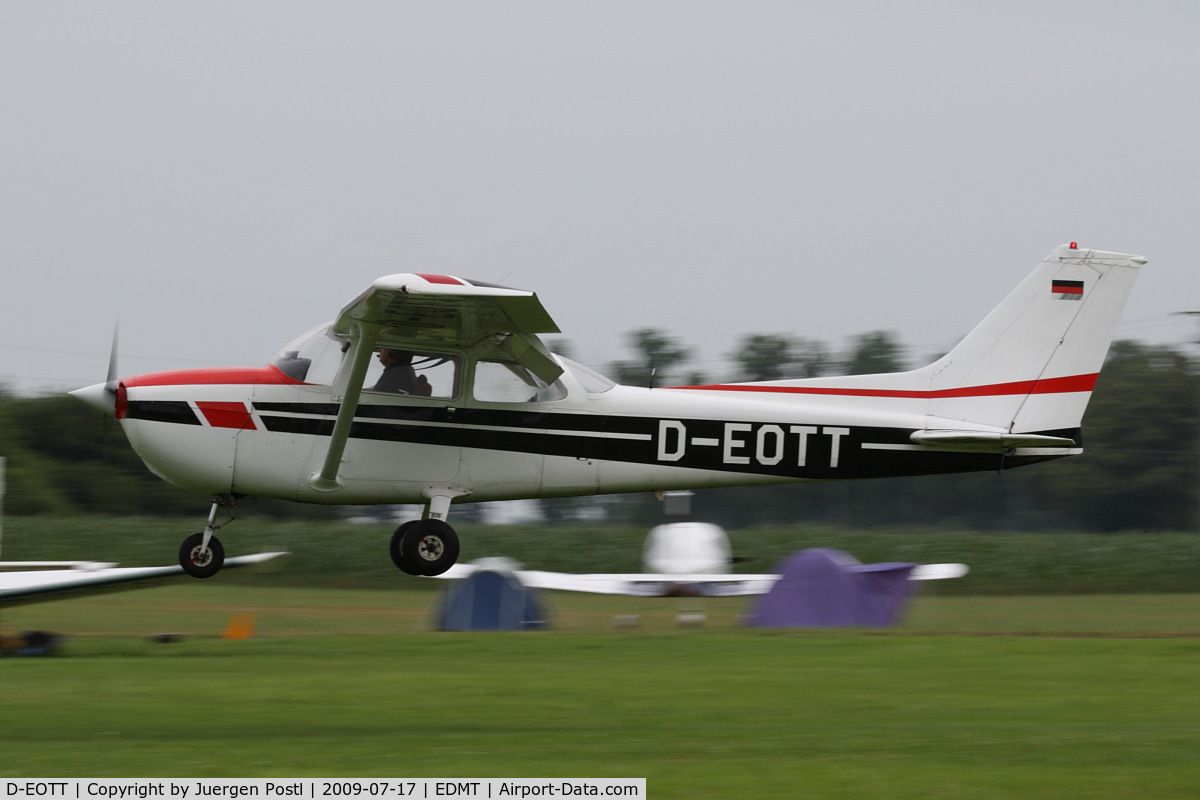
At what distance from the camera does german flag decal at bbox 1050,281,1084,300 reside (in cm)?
1156

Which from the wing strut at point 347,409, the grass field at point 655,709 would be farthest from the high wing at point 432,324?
the grass field at point 655,709

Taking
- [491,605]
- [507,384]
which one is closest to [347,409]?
[507,384]

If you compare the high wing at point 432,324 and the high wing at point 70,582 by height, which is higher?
the high wing at point 432,324

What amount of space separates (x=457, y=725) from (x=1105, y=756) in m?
5.02

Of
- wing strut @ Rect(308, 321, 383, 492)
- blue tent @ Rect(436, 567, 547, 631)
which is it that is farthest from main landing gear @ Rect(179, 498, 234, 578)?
blue tent @ Rect(436, 567, 547, 631)

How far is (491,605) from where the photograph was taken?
19031 mm

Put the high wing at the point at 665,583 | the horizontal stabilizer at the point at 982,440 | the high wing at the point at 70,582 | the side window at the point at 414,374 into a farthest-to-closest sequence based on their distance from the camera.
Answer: the high wing at the point at 665,583 → the high wing at the point at 70,582 → the horizontal stabilizer at the point at 982,440 → the side window at the point at 414,374

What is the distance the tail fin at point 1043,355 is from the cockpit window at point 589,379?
2823mm

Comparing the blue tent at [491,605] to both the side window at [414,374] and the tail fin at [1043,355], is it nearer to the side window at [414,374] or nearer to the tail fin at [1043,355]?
the side window at [414,374]

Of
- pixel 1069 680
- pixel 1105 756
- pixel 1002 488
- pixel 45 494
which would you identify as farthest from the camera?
pixel 1002 488

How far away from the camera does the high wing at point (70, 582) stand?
16.8 metres

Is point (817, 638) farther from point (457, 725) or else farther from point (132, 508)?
point (132, 508)

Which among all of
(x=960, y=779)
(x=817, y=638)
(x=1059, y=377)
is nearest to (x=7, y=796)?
(x=960, y=779)

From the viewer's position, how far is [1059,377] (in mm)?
11500
